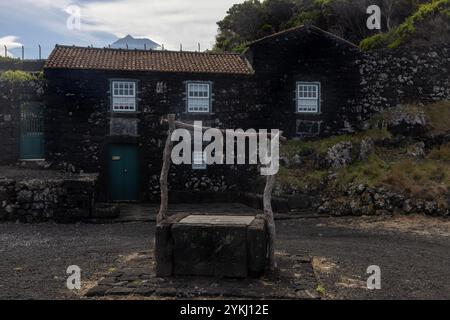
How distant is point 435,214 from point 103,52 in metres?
14.9

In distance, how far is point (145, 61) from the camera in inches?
805

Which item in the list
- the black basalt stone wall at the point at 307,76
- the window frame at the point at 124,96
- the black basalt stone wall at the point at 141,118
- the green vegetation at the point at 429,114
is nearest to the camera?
the black basalt stone wall at the point at 141,118

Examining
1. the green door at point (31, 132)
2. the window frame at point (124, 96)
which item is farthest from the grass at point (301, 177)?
the green door at point (31, 132)

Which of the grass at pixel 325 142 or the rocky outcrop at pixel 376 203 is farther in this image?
the grass at pixel 325 142

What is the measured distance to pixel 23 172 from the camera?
1800 centimetres

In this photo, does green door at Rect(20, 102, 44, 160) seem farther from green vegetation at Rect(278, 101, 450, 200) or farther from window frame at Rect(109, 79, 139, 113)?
green vegetation at Rect(278, 101, 450, 200)

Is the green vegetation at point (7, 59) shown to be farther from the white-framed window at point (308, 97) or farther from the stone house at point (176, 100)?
the white-framed window at point (308, 97)

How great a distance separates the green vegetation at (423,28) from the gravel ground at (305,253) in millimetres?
13346

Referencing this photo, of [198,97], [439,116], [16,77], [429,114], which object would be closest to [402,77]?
[429,114]

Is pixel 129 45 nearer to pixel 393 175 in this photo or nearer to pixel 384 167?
pixel 384 167

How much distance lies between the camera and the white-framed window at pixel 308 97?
2050 centimetres

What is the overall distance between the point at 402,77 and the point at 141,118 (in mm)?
11679

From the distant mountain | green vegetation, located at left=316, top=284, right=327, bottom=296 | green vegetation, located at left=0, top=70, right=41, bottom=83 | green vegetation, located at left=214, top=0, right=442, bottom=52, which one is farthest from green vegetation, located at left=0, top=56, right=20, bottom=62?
green vegetation, located at left=316, top=284, right=327, bottom=296

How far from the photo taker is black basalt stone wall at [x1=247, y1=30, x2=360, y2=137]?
20.4 meters
